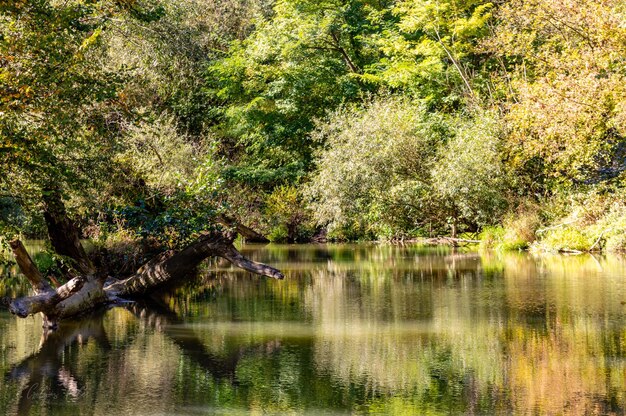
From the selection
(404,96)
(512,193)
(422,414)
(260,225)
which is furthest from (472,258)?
(422,414)

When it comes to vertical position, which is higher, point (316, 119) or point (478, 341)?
point (316, 119)

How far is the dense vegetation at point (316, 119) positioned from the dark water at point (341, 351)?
2.62 metres

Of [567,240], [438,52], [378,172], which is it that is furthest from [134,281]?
[438,52]

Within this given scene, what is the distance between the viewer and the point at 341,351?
12203mm

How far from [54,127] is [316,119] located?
2653 centimetres

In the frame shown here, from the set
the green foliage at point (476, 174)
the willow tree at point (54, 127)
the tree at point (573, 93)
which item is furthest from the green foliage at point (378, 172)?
the willow tree at point (54, 127)

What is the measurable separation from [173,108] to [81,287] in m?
30.5

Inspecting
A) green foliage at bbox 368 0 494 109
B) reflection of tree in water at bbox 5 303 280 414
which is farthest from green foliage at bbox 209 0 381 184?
reflection of tree in water at bbox 5 303 280 414

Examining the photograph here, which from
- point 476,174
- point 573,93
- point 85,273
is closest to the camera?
point 85,273

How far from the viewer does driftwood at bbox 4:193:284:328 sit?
15.2m

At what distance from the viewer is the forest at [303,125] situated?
14.9 m

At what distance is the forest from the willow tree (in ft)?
0.15

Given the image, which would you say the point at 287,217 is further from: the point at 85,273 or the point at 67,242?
the point at 85,273

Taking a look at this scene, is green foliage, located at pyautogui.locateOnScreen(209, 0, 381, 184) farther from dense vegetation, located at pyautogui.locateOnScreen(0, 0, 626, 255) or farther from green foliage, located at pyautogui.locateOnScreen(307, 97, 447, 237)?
green foliage, located at pyautogui.locateOnScreen(307, 97, 447, 237)
